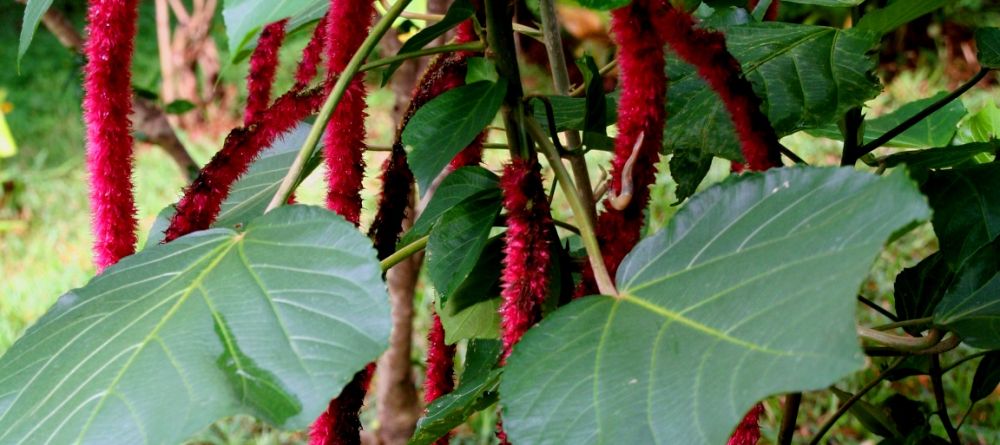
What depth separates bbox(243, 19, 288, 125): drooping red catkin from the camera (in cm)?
60

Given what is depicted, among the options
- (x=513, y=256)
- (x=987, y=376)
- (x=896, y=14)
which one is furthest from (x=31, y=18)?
(x=987, y=376)

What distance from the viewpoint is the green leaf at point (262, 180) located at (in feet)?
2.23

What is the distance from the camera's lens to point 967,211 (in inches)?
26.8

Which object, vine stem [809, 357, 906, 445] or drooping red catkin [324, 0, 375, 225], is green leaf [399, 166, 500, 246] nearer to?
drooping red catkin [324, 0, 375, 225]

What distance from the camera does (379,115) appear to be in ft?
14.0

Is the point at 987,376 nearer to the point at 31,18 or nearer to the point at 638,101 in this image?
the point at 638,101

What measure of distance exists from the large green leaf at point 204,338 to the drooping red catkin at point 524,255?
66 millimetres

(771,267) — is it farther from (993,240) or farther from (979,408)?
(979,408)

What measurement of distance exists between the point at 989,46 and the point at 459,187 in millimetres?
446

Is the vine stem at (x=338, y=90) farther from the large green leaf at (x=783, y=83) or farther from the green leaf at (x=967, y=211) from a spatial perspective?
the green leaf at (x=967, y=211)

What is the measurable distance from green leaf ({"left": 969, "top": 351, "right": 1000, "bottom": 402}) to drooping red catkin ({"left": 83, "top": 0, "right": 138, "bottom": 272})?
0.70m

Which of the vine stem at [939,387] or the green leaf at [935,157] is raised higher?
the green leaf at [935,157]

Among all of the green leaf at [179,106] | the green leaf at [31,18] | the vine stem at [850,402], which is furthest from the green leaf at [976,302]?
the green leaf at [179,106]

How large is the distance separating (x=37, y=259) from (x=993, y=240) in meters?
2.98
